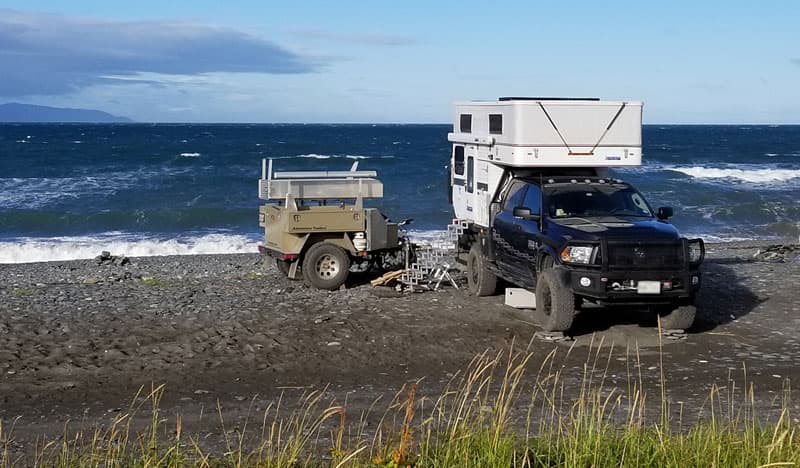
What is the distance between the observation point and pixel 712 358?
11828 mm

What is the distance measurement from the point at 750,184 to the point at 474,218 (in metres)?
36.4

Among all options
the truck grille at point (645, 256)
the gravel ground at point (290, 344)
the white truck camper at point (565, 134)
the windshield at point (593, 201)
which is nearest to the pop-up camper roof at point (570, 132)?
the white truck camper at point (565, 134)

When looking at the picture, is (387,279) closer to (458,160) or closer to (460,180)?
(460,180)

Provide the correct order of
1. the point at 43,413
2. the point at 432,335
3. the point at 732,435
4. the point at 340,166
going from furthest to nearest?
the point at 340,166, the point at 432,335, the point at 43,413, the point at 732,435

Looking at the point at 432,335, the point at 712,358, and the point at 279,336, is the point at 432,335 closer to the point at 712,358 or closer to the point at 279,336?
the point at 279,336

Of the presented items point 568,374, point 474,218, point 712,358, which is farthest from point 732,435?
point 474,218

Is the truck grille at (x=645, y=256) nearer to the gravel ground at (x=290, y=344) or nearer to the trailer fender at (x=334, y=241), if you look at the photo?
the gravel ground at (x=290, y=344)

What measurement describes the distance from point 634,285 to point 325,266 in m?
5.53

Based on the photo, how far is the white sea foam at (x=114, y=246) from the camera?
27.4 m

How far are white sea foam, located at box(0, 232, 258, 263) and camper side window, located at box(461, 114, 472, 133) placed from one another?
39.4 feet

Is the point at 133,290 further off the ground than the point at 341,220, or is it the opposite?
the point at 341,220

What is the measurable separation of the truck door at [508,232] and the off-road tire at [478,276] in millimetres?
441

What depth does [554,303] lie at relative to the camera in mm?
12328

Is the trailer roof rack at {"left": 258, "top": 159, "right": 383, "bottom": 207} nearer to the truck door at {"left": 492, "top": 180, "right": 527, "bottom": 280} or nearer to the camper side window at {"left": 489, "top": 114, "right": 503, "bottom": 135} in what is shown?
the camper side window at {"left": 489, "top": 114, "right": 503, "bottom": 135}
